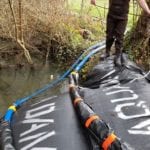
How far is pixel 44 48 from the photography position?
6730 mm

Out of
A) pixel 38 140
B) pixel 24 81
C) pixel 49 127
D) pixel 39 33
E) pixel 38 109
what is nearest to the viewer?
pixel 38 140

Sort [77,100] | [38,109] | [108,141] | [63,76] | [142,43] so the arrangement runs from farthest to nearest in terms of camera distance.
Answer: [142,43], [63,76], [38,109], [77,100], [108,141]

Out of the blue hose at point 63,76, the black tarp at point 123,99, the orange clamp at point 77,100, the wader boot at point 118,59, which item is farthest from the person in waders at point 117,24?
the orange clamp at point 77,100

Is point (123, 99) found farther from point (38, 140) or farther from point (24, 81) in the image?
point (24, 81)

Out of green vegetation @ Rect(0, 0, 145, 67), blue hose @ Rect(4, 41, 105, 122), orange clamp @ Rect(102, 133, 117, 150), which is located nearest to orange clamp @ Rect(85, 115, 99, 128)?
orange clamp @ Rect(102, 133, 117, 150)

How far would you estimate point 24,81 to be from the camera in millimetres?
6023

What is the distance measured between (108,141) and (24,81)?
346cm

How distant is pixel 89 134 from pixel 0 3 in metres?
3.58

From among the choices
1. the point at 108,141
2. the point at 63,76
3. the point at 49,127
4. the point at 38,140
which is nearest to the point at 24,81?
the point at 63,76

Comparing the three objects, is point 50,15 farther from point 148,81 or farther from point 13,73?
point 148,81

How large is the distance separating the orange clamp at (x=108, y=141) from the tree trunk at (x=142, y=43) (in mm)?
2382

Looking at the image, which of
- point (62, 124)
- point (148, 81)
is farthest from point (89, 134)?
point (148, 81)

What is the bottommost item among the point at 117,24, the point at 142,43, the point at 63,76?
the point at 63,76

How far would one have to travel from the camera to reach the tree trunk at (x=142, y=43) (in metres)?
5.03
